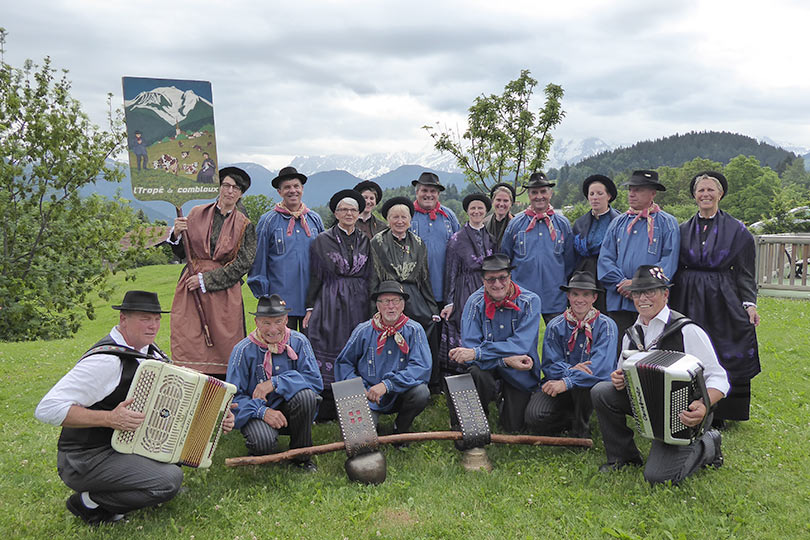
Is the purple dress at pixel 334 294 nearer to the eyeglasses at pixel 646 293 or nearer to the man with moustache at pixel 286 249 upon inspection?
the man with moustache at pixel 286 249

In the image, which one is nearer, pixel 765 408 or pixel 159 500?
pixel 159 500

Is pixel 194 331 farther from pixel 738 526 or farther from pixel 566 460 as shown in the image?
pixel 738 526

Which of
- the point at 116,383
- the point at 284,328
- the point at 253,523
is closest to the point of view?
the point at 116,383

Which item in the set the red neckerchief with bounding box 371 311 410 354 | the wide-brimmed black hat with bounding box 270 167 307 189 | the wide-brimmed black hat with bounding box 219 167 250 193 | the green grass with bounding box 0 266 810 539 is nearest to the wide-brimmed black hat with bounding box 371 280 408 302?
the red neckerchief with bounding box 371 311 410 354

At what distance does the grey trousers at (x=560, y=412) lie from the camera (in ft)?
17.8

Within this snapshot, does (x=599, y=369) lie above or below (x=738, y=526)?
above

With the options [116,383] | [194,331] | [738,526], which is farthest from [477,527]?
[194,331]

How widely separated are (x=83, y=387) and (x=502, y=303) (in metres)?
3.74

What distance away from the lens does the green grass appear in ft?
13.1

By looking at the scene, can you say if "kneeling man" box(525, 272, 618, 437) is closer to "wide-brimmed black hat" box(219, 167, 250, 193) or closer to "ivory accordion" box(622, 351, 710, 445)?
"ivory accordion" box(622, 351, 710, 445)

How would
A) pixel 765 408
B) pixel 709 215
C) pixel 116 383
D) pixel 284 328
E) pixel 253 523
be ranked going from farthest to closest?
pixel 765 408
pixel 709 215
pixel 284 328
pixel 253 523
pixel 116 383

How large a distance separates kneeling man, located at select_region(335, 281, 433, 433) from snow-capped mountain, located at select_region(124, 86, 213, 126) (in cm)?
276

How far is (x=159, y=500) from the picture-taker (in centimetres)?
409

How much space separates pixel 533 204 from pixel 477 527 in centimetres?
370
